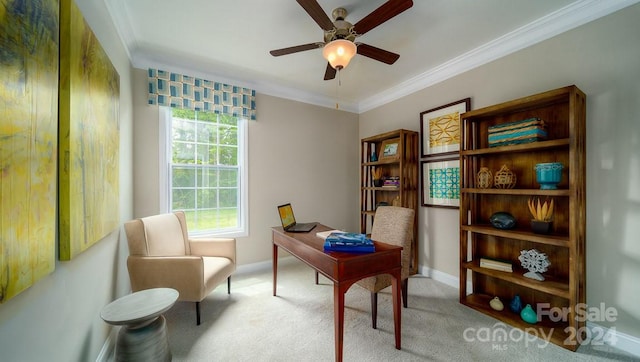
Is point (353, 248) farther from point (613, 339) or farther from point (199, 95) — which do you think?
point (199, 95)

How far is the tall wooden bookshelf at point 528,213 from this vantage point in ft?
5.81

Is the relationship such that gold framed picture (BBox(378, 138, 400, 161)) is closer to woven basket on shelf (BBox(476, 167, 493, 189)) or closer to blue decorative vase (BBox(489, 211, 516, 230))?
woven basket on shelf (BBox(476, 167, 493, 189))

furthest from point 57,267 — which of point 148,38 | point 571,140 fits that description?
point 571,140

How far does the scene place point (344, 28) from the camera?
1.83 meters

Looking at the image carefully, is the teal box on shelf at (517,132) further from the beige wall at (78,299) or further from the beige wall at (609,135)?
the beige wall at (78,299)

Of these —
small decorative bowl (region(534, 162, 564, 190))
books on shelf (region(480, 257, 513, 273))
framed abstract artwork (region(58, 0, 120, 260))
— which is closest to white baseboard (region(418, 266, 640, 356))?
books on shelf (region(480, 257, 513, 273))

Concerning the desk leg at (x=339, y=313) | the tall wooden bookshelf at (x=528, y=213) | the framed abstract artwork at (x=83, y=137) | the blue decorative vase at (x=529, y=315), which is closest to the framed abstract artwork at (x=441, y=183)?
the tall wooden bookshelf at (x=528, y=213)

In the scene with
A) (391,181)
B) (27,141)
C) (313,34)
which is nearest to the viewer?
(27,141)

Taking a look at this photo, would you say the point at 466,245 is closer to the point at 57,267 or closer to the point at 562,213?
the point at 562,213

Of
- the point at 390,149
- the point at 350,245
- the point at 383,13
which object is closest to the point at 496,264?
the point at 350,245

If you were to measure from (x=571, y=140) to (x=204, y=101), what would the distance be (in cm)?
368

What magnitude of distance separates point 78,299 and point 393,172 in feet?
11.4

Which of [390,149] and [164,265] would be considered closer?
[164,265]

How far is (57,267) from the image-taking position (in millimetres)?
1092
